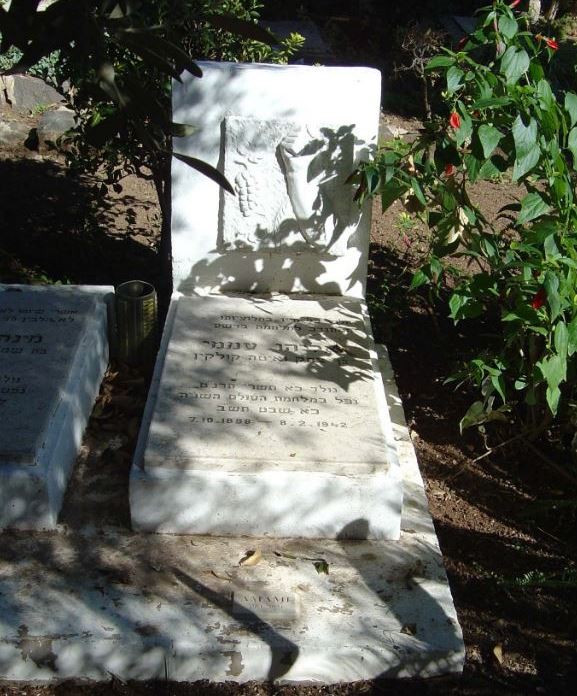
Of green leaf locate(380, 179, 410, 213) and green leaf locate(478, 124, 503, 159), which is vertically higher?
green leaf locate(478, 124, 503, 159)

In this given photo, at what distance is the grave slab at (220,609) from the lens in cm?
263

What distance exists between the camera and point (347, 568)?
2957 millimetres

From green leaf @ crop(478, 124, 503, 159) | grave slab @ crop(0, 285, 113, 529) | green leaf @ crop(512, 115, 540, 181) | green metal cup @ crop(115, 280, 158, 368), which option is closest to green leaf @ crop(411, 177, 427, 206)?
green leaf @ crop(478, 124, 503, 159)

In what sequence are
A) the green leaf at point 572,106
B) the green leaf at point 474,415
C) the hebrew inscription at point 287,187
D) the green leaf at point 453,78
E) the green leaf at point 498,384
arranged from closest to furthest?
1. the green leaf at point 453,78
2. the green leaf at point 572,106
3. the green leaf at point 498,384
4. the green leaf at point 474,415
5. the hebrew inscription at point 287,187

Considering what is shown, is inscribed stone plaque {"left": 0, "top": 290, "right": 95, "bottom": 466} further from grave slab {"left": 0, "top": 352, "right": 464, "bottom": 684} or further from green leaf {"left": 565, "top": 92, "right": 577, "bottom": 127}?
green leaf {"left": 565, "top": 92, "right": 577, "bottom": 127}

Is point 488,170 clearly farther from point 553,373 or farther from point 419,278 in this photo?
point 553,373

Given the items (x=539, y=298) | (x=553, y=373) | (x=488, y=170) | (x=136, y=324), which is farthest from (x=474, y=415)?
(x=136, y=324)

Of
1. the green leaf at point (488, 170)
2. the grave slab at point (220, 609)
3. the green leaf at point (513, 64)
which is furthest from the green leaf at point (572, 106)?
the grave slab at point (220, 609)

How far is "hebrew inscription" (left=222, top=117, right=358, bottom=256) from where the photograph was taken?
12.7 ft

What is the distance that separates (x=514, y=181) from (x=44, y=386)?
6.52 ft

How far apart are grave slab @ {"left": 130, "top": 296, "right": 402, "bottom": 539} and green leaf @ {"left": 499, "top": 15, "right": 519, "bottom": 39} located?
1390 mm

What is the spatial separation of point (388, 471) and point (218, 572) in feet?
2.25

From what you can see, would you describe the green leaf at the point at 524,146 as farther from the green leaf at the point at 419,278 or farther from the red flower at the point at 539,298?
the green leaf at the point at 419,278

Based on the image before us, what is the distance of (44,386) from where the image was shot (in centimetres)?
329
